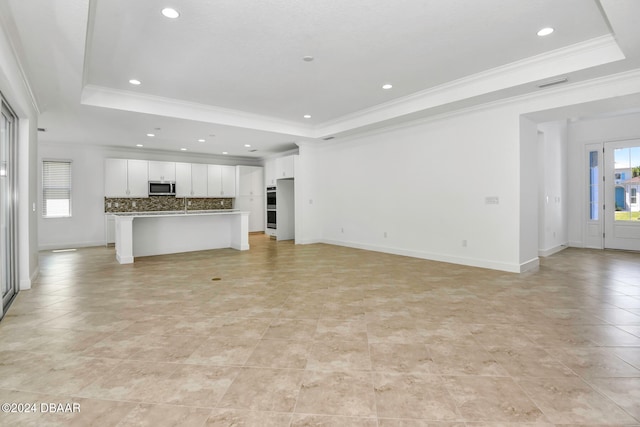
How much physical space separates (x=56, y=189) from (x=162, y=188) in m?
2.45

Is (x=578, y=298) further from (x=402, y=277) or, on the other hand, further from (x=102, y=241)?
(x=102, y=241)

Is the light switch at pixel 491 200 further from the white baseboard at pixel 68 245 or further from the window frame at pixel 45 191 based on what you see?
the window frame at pixel 45 191

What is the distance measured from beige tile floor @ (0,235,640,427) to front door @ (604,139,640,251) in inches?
125

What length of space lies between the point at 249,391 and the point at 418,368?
1.14 m

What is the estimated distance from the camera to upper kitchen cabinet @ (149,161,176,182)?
9.30 m

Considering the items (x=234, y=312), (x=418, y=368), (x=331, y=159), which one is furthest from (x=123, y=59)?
(x=331, y=159)

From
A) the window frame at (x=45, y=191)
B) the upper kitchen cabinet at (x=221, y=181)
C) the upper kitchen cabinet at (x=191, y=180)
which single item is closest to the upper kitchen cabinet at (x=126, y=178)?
the window frame at (x=45, y=191)

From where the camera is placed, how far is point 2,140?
148 inches

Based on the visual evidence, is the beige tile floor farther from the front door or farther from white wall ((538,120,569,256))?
the front door

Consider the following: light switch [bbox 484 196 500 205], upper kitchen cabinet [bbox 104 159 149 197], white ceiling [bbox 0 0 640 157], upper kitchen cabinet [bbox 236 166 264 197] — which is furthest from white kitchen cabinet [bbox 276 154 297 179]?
light switch [bbox 484 196 500 205]

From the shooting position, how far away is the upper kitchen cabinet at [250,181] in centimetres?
1087

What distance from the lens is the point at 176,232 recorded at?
727 centimetres

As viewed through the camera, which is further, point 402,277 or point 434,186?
point 434,186

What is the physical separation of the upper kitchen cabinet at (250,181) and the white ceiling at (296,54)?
14.8 ft
